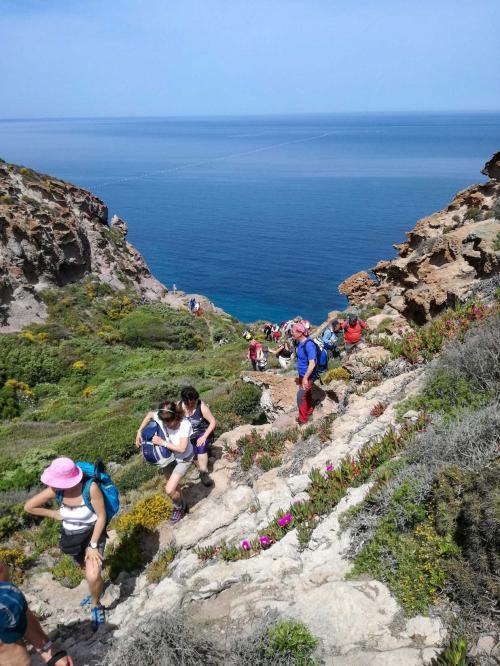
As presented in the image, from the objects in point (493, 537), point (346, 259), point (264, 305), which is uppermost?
point (493, 537)

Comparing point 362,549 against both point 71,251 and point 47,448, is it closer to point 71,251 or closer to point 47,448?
point 47,448

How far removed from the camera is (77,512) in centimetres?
575

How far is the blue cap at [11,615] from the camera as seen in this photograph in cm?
407

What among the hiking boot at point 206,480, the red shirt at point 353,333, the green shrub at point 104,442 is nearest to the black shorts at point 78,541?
the hiking boot at point 206,480

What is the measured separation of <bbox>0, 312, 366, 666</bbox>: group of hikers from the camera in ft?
13.9

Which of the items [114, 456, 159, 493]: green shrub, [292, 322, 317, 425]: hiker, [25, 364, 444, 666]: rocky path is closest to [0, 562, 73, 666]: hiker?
[25, 364, 444, 666]: rocky path

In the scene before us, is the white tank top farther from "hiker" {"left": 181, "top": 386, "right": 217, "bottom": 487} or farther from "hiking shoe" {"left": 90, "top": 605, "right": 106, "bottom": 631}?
"hiker" {"left": 181, "top": 386, "right": 217, "bottom": 487}

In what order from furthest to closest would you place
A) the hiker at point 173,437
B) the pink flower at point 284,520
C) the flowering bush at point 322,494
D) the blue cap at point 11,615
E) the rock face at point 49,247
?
the rock face at point 49,247 → the hiker at point 173,437 → the pink flower at point 284,520 → the flowering bush at point 322,494 → the blue cap at point 11,615

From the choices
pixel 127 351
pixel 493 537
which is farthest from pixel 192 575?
pixel 127 351

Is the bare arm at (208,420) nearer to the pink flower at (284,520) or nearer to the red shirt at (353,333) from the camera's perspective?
the pink flower at (284,520)

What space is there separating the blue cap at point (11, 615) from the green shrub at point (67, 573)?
11.6ft

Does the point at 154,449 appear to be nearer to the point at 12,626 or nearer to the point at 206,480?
the point at 206,480

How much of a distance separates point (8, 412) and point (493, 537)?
21.6m

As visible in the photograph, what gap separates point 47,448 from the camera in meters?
14.1
